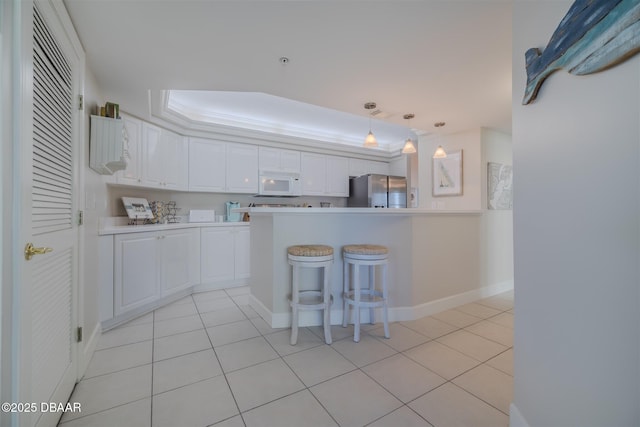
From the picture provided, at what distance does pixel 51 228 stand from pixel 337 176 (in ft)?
13.9

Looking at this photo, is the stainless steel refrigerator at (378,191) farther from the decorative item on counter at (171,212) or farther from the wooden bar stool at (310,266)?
the decorative item on counter at (171,212)

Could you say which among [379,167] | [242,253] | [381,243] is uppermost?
[379,167]

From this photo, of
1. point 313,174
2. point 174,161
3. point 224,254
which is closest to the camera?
point 174,161

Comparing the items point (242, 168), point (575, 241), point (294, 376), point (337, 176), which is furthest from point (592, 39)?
point (337, 176)

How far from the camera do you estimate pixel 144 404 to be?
4.50ft

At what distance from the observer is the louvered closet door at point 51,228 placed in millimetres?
1024

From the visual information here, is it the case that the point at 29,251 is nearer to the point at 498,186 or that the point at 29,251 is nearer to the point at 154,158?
the point at 154,158

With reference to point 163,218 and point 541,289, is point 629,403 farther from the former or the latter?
point 163,218

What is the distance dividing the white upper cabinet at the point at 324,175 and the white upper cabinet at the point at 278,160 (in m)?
0.16

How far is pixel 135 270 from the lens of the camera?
8.10ft

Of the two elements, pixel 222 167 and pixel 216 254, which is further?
pixel 222 167

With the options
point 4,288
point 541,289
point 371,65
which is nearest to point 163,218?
point 4,288

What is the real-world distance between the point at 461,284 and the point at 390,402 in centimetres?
198

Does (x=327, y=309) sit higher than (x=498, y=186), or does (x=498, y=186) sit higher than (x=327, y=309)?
(x=498, y=186)
